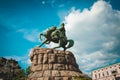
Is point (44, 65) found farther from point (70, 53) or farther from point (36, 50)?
point (70, 53)

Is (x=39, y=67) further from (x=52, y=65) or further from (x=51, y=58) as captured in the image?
(x=51, y=58)

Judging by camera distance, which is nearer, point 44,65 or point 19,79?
point 44,65

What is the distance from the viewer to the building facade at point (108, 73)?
57.8 meters

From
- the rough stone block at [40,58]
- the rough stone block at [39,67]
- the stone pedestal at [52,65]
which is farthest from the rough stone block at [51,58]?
the rough stone block at [39,67]

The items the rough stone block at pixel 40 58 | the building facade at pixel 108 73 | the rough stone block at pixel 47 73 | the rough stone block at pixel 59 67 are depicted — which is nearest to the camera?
the rough stone block at pixel 47 73

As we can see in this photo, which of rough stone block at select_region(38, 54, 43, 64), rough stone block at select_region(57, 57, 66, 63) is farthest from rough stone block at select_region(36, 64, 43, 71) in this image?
rough stone block at select_region(57, 57, 66, 63)

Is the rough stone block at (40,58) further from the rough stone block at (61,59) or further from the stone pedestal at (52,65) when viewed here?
the rough stone block at (61,59)

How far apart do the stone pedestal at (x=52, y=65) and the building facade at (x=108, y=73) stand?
3432 cm

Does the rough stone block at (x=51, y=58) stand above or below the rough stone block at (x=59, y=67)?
above

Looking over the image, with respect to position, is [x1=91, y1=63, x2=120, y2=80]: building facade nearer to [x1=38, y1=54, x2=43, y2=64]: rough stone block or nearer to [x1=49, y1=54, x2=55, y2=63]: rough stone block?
[x1=49, y1=54, x2=55, y2=63]: rough stone block

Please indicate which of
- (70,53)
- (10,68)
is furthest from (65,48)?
(10,68)

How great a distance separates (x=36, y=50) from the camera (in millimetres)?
26750

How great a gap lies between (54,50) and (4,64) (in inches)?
554

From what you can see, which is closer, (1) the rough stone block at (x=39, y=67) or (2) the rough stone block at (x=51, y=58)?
(1) the rough stone block at (x=39, y=67)
